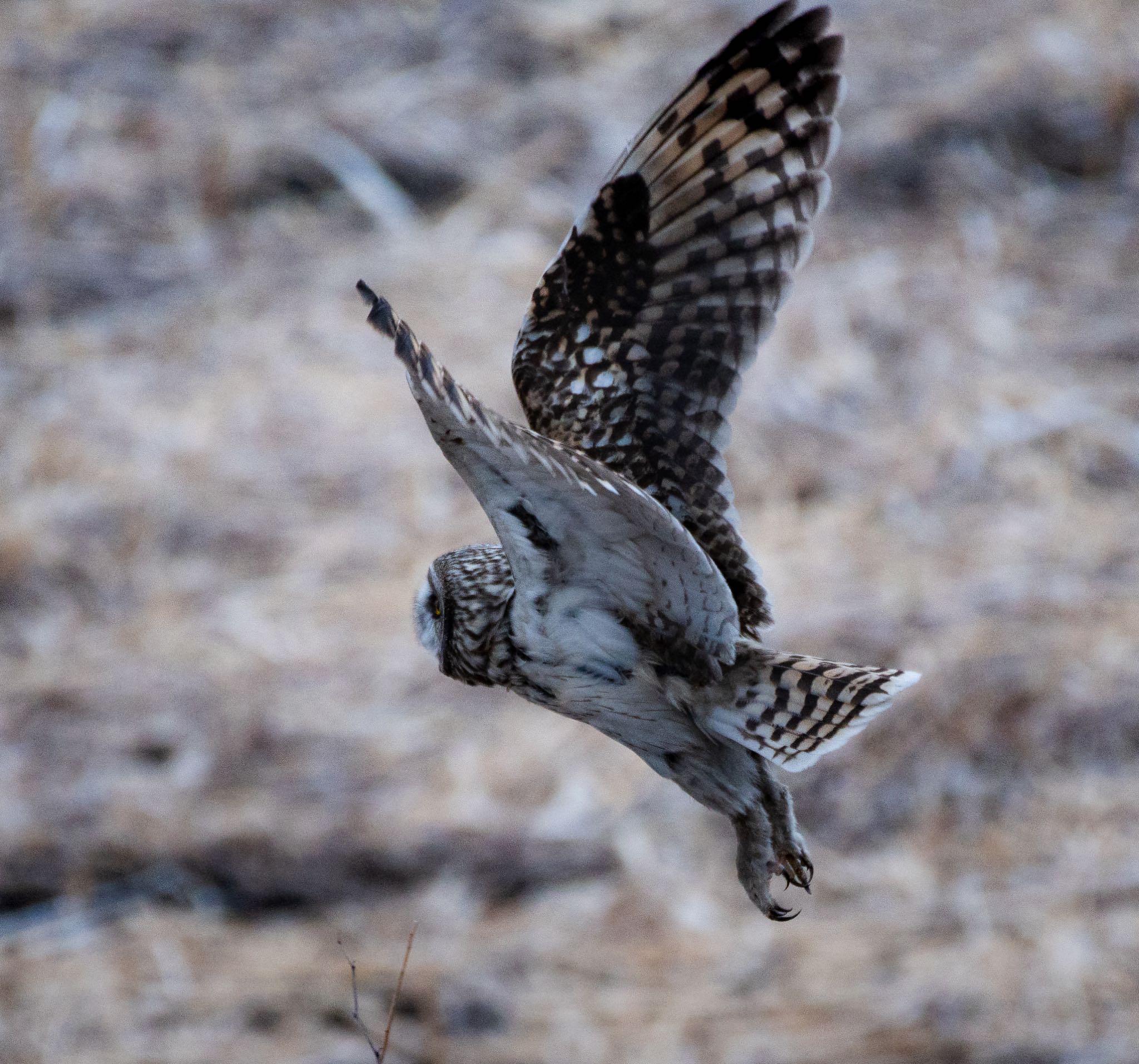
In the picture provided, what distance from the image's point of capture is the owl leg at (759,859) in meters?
3.39

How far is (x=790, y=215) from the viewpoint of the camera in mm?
3451

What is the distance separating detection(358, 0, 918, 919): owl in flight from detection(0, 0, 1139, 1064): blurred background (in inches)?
113

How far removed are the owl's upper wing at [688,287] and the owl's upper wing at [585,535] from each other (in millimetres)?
328

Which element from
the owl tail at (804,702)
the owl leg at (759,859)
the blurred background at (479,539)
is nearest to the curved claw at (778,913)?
the owl leg at (759,859)

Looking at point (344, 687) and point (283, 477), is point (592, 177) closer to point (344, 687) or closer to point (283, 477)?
point (283, 477)

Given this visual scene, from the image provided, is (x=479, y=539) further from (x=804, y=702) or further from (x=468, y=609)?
(x=804, y=702)

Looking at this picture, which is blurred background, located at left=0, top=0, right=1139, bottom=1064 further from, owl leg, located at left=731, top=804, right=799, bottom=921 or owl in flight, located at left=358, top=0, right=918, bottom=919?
owl in flight, located at left=358, top=0, right=918, bottom=919

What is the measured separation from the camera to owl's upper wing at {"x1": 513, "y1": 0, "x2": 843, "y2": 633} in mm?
3400

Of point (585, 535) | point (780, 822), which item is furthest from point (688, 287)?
point (780, 822)

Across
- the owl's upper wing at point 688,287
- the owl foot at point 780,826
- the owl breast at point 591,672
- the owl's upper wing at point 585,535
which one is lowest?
the owl foot at point 780,826

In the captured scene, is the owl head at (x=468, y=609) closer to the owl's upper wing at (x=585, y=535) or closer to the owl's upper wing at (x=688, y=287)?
the owl's upper wing at (x=585, y=535)

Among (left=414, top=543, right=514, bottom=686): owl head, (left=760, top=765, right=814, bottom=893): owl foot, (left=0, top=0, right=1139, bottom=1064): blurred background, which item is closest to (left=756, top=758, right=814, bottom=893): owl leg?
(left=760, top=765, right=814, bottom=893): owl foot

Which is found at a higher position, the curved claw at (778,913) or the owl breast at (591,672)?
the owl breast at (591,672)

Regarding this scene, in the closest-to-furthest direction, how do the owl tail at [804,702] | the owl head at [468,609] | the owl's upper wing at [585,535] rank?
the owl's upper wing at [585,535], the owl tail at [804,702], the owl head at [468,609]
